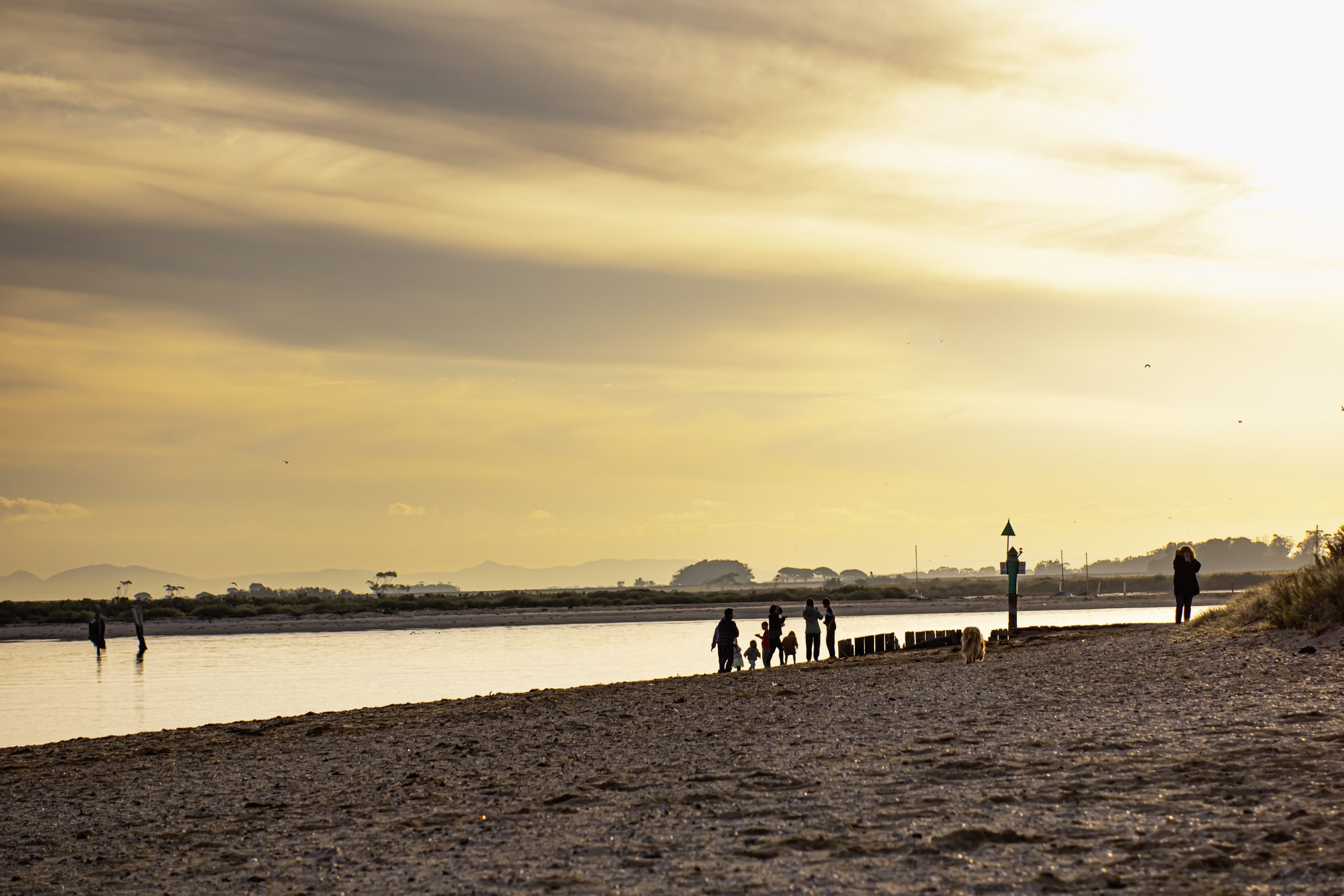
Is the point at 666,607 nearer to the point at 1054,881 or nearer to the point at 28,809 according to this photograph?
the point at 28,809

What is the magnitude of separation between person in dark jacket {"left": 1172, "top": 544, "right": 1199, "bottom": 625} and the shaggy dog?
6.65 metres

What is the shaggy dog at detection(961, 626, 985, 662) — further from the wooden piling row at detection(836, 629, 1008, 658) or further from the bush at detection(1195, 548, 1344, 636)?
the wooden piling row at detection(836, 629, 1008, 658)

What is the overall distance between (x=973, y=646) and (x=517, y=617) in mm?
63649

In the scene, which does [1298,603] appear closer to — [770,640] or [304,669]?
[770,640]

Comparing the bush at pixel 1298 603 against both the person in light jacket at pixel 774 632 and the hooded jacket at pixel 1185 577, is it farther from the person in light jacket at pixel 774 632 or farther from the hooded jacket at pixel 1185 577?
the person in light jacket at pixel 774 632

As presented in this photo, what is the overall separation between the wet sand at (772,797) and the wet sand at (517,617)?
5762cm

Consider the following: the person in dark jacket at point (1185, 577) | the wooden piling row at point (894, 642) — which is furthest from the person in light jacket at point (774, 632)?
the person in dark jacket at point (1185, 577)

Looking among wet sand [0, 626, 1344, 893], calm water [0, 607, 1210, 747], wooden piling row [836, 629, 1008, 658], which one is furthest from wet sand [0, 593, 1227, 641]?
wet sand [0, 626, 1344, 893]

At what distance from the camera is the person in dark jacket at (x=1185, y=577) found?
26391mm

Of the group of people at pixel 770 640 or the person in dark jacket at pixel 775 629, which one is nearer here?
the group of people at pixel 770 640

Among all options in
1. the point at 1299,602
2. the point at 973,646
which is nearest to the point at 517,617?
the point at 973,646

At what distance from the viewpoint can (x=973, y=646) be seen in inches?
→ 879

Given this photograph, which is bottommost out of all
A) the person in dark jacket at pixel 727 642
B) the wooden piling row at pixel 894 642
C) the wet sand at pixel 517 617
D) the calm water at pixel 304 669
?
the wet sand at pixel 517 617

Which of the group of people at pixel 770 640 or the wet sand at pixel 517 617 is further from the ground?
the group of people at pixel 770 640
